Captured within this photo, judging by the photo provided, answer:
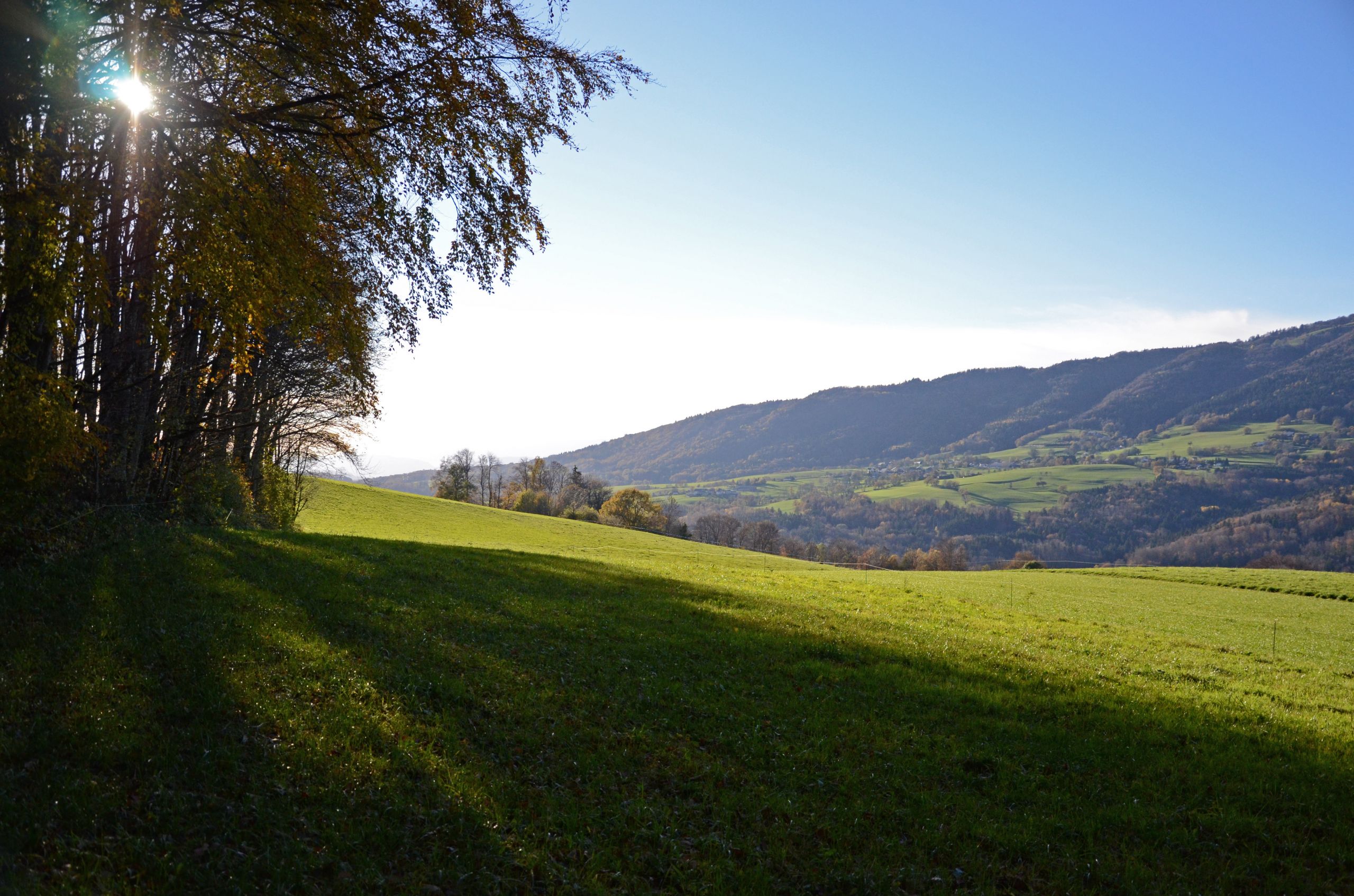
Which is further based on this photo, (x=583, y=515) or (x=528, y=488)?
(x=528, y=488)

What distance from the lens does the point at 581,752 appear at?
8.20 m

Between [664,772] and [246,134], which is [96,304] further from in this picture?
[664,772]

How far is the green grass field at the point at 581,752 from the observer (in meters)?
5.90

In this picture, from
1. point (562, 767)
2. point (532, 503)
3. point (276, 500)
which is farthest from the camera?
point (532, 503)

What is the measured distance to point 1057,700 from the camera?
1164 centimetres

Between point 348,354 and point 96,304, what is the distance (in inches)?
143

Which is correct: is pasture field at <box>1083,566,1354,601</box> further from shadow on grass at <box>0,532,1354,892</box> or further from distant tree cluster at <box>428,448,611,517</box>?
distant tree cluster at <box>428,448,611,517</box>

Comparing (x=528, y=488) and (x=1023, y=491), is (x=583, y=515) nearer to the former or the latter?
(x=528, y=488)

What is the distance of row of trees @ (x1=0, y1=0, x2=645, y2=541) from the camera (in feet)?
26.8

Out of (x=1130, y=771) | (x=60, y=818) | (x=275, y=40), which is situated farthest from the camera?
(x=275, y=40)

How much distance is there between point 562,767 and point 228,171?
27.6 ft

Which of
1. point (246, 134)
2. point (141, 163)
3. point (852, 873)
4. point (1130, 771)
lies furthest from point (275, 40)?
point (1130, 771)

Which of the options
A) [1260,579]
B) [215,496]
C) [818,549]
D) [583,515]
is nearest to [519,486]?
[583,515]

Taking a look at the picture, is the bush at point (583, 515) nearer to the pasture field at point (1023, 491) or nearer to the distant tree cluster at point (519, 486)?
the distant tree cluster at point (519, 486)
